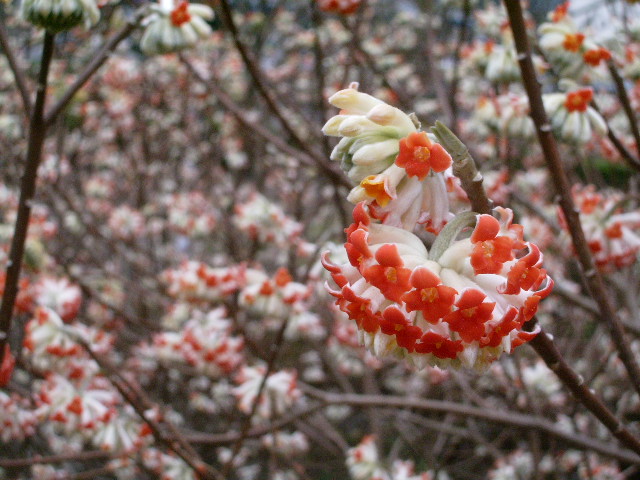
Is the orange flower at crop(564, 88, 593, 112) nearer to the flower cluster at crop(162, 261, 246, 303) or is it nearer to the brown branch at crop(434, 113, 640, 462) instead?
the brown branch at crop(434, 113, 640, 462)

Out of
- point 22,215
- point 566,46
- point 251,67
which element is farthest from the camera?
point 251,67

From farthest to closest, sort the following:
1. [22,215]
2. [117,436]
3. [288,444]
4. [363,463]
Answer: [288,444], [363,463], [117,436], [22,215]

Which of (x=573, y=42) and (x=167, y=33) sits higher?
(x=167, y=33)

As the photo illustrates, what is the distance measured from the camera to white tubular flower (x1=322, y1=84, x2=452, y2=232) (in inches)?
34.9

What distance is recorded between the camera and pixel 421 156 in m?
0.84

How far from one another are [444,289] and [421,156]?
0.20m

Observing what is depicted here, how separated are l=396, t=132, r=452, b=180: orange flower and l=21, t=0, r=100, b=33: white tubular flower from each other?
1160mm

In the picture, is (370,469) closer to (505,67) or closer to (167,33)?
(505,67)

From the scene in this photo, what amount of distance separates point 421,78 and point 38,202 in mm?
5521

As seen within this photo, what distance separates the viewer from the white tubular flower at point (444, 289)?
0.81 m

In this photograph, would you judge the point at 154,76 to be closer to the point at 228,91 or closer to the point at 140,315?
the point at 228,91

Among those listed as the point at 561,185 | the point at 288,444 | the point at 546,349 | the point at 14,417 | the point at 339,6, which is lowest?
the point at 288,444

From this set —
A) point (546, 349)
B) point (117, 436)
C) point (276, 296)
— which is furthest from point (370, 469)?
point (546, 349)

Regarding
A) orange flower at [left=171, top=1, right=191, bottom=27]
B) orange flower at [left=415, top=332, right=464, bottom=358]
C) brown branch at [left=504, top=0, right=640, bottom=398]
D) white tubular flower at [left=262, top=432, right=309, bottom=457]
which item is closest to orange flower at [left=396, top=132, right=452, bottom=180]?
orange flower at [left=415, top=332, right=464, bottom=358]
